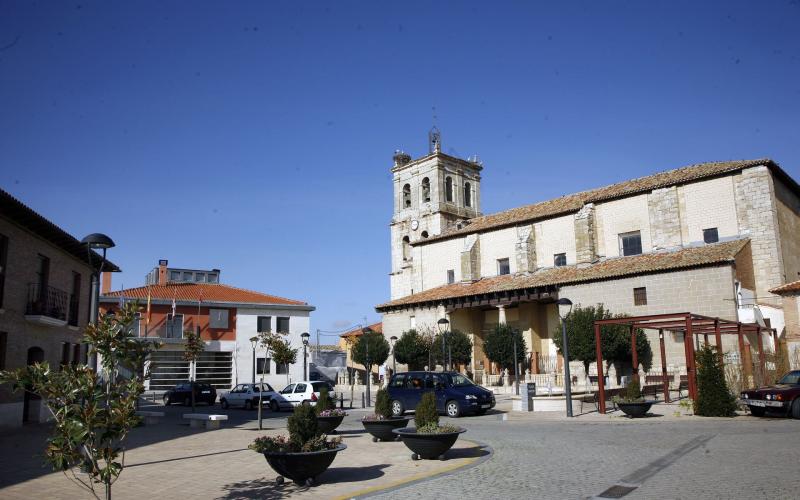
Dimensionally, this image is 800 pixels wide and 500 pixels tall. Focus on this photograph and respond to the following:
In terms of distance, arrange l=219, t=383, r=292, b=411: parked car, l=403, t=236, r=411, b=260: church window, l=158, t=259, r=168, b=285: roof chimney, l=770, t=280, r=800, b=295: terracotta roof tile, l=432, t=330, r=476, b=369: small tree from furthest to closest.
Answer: l=403, t=236, r=411, b=260: church window → l=158, t=259, r=168, b=285: roof chimney → l=432, t=330, r=476, b=369: small tree → l=219, t=383, r=292, b=411: parked car → l=770, t=280, r=800, b=295: terracotta roof tile

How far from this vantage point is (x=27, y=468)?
11039mm

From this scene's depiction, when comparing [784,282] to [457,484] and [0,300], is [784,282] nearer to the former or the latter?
[457,484]

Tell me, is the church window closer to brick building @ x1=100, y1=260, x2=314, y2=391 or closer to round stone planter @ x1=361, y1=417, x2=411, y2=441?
brick building @ x1=100, y1=260, x2=314, y2=391

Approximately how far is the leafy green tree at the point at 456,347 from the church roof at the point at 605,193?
393 inches

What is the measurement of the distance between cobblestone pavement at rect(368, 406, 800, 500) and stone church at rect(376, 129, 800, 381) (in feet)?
59.4

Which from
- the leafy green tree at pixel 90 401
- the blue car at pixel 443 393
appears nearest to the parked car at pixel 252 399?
the blue car at pixel 443 393

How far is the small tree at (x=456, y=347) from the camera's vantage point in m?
40.4

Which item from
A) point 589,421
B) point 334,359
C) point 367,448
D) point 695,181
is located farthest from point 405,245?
point 367,448

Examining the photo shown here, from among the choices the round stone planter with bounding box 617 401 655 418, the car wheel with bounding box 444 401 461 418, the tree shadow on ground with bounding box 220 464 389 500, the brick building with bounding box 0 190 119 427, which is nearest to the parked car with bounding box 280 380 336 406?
the car wheel with bounding box 444 401 461 418

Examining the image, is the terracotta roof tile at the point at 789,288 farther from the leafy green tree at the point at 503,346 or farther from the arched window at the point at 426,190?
the arched window at the point at 426,190

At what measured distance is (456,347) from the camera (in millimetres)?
40500

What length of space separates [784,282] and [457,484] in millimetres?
31356

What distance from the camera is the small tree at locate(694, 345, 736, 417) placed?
17625 mm

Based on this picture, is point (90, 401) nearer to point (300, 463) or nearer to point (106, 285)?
point (300, 463)
